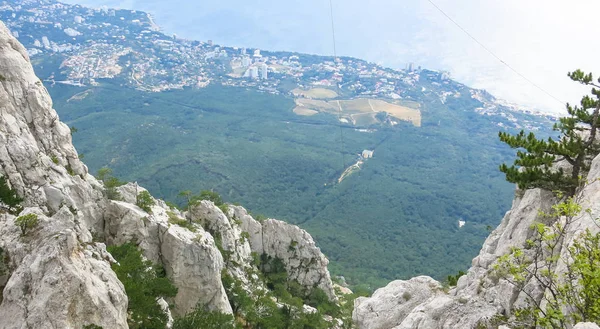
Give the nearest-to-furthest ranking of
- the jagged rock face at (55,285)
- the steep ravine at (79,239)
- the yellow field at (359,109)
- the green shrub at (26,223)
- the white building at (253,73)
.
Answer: the jagged rock face at (55,285)
the steep ravine at (79,239)
the green shrub at (26,223)
the yellow field at (359,109)
the white building at (253,73)

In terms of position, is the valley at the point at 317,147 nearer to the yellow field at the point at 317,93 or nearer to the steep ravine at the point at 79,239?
the yellow field at the point at 317,93

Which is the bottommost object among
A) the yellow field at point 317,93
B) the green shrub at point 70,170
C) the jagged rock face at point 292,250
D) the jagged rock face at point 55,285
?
the yellow field at point 317,93

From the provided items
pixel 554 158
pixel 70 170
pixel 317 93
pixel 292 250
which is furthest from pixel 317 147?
pixel 554 158

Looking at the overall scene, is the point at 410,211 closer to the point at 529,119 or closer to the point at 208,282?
the point at 208,282

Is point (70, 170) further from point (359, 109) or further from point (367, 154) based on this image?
point (359, 109)

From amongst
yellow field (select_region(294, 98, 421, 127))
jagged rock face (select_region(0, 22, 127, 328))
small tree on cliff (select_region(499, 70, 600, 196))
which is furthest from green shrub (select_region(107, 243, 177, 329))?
yellow field (select_region(294, 98, 421, 127))

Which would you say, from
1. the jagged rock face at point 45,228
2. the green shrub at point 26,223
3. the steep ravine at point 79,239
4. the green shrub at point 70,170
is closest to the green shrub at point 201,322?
the steep ravine at point 79,239

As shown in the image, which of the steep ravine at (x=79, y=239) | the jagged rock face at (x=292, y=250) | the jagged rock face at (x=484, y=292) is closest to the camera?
the jagged rock face at (x=484, y=292)

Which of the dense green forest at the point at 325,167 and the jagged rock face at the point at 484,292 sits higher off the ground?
the jagged rock face at the point at 484,292
